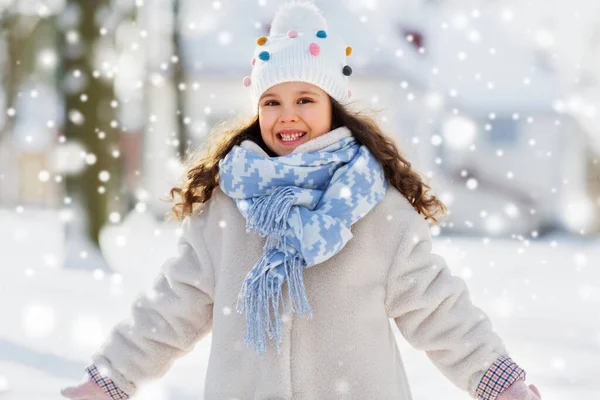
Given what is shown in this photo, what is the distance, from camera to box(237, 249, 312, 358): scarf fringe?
2.14 metres

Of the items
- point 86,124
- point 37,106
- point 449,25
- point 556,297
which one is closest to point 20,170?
point 37,106

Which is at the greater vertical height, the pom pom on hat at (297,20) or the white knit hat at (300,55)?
the pom pom on hat at (297,20)

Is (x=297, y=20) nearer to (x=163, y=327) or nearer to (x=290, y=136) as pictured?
(x=290, y=136)

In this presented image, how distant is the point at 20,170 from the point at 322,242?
A: 85.1ft

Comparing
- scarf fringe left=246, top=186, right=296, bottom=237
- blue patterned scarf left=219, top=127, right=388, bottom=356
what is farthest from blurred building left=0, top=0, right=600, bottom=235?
scarf fringe left=246, top=186, right=296, bottom=237

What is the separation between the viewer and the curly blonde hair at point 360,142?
8.07ft

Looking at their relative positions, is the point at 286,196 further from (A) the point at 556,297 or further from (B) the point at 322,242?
(A) the point at 556,297

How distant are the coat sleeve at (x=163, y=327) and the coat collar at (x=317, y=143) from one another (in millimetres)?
323

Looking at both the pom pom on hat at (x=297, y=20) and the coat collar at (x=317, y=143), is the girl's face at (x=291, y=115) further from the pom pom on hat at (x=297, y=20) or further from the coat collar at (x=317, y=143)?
the pom pom on hat at (x=297, y=20)

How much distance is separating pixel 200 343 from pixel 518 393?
10.9ft

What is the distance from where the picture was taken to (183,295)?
7.77ft

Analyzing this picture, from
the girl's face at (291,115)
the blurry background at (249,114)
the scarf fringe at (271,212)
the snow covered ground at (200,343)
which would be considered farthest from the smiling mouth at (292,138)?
the snow covered ground at (200,343)

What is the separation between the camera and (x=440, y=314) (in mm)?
2287

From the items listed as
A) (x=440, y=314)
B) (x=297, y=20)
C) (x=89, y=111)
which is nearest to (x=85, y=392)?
(x=440, y=314)
